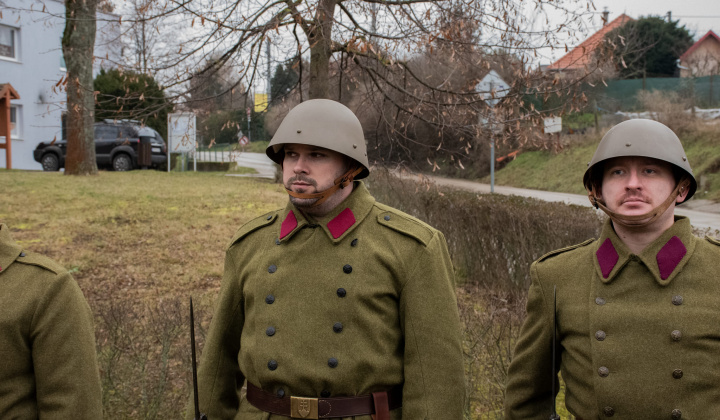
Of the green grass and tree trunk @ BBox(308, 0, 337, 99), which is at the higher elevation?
tree trunk @ BBox(308, 0, 337, 99)

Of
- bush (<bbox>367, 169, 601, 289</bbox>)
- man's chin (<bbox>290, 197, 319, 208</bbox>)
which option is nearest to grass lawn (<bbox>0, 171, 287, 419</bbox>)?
man's chin (<bbox>290, 197, 319, 208</bbox>)

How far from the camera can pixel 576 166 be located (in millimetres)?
27828

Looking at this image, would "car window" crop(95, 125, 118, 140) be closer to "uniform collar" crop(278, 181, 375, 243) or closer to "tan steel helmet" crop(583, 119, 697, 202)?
"uniform collar" crop(278, 181, 375, 243)

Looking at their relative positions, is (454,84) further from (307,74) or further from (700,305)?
(700,305)

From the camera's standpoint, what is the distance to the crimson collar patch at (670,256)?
2490 millimetres

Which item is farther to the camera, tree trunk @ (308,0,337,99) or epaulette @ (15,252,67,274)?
tree trunk @ (308,0,337,99)

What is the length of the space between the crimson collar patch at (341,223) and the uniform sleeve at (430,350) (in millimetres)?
330

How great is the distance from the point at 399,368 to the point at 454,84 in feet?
21.1

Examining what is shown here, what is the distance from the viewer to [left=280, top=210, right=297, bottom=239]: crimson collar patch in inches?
115

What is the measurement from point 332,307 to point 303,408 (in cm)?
38

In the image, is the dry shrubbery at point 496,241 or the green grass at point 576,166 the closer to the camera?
the dry shrubbery at point 496,241

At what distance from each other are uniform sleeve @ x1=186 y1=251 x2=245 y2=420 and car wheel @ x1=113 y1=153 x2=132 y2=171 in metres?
22.4

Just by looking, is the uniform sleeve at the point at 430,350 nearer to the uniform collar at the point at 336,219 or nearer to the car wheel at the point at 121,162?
the uniform collar at the point at 336,219

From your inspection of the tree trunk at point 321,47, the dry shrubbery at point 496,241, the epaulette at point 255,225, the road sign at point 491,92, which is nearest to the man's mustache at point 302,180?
the epaulette at point 255,225
